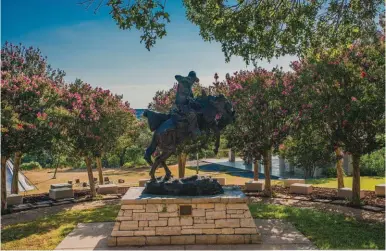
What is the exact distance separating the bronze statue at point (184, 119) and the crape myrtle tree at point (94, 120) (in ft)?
20.7

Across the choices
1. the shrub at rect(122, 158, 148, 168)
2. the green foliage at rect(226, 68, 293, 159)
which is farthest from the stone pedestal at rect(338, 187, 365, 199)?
the shrub at rect(122, 158, 148, 168)

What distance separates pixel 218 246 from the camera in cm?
934

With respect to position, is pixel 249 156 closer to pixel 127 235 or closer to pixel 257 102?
pixel 257 102

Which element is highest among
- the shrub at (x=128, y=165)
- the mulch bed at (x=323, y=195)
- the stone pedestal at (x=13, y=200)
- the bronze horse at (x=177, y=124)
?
the bronze horse at (x=177, y=124)

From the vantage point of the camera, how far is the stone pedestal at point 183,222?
955cm

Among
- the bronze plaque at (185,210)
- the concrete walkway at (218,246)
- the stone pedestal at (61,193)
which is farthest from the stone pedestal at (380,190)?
the stone pedestal at (61,193)

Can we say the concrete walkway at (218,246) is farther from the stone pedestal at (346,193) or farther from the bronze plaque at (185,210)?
the stone pedestal at (346,193)

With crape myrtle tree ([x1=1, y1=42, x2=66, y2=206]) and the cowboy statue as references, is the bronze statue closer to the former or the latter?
the cowboy statue

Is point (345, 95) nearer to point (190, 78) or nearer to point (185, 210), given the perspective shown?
point (190, 78)

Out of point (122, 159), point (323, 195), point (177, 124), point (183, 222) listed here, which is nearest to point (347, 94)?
point (323, 195)

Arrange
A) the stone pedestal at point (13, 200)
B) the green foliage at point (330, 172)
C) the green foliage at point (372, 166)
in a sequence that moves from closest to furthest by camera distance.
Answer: the stone pedestal at point (13, 200)
the green foliage at point (372, 166)
the green foliage at point (330, 172)

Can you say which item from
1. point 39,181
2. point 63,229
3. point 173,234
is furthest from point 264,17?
point 39,181

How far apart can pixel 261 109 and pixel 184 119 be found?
6.92 metres

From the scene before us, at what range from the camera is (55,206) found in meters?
16.0
